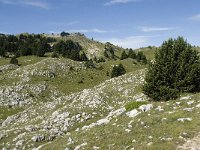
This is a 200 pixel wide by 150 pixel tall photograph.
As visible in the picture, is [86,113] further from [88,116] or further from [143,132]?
[143,132]

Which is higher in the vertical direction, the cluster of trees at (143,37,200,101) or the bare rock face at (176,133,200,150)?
the cluster of trees at (143,37,200,101)

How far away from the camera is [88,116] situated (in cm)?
3859

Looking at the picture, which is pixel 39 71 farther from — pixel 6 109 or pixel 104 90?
pixel 104 90

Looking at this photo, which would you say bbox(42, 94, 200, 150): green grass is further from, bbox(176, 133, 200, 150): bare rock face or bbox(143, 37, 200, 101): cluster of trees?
bbox(143, 37, 200, 101): cluster of trees

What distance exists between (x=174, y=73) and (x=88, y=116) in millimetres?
11484

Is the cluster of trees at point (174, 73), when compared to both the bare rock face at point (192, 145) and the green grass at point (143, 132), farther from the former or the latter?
the bare rock face at point (192, 145)

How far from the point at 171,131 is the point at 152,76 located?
1401 centimetres

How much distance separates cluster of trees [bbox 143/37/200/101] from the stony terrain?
176 cm

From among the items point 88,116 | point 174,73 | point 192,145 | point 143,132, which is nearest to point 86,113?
point 88,116

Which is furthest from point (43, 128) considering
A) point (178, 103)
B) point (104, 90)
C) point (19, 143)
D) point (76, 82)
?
point (76, 82)

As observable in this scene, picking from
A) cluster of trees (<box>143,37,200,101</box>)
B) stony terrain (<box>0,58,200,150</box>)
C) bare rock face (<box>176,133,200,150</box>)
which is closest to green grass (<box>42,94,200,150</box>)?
stony terrain (<box>0,58,200,150</box>)

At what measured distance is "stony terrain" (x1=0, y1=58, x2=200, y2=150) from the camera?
2062 cm

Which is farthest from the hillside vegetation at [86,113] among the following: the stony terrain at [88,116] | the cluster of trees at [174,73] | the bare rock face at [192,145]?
the cluster of trees at [174,73]

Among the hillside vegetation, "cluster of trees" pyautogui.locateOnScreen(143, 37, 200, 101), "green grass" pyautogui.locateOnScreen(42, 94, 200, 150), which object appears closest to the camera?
"green grass" pyautogui.locateOnScreen(42, 94, 200, 150)
